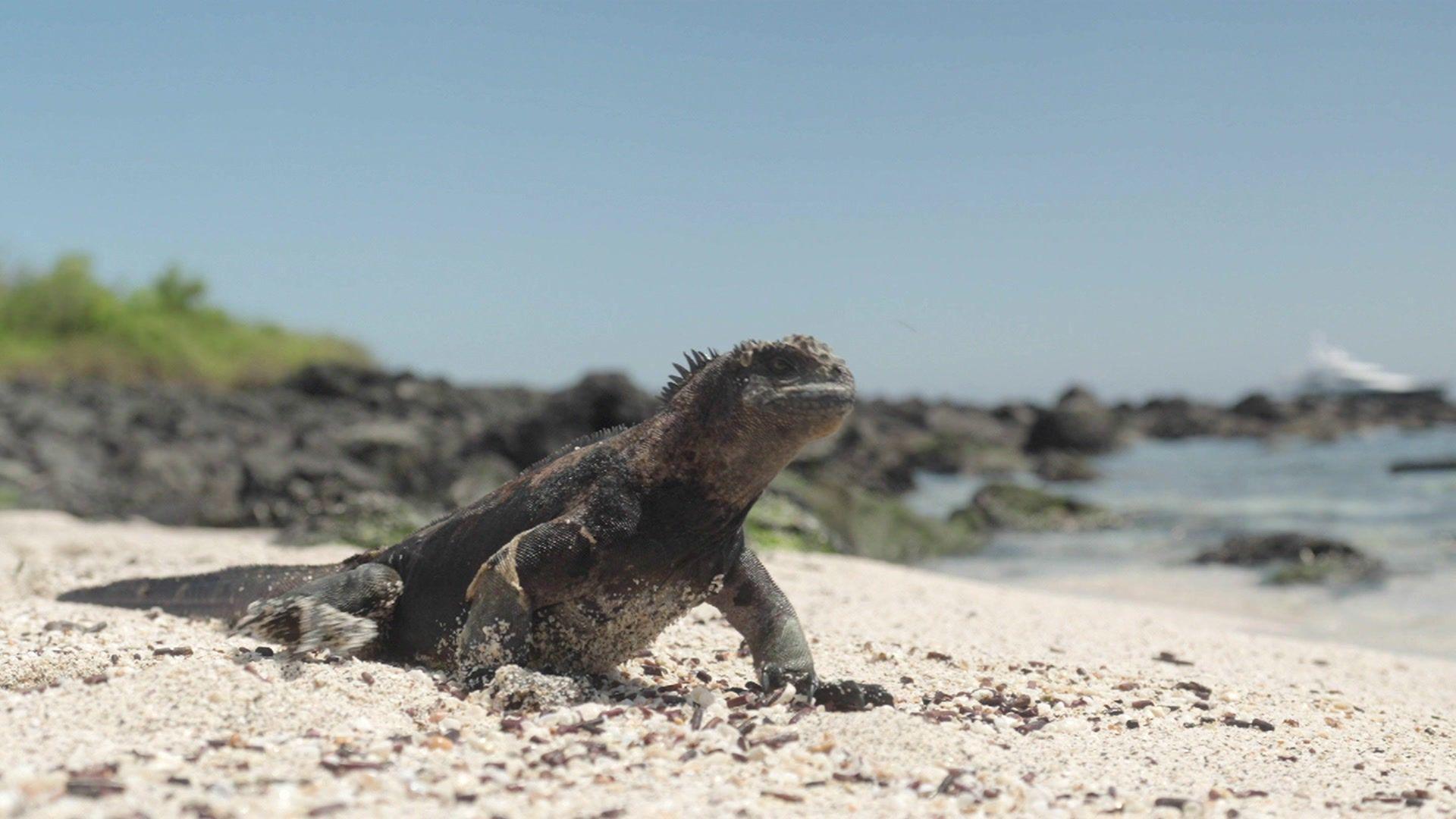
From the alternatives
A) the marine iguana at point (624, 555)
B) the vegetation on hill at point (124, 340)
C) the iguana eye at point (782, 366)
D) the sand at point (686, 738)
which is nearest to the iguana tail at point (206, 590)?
the sand at point (686, 738)

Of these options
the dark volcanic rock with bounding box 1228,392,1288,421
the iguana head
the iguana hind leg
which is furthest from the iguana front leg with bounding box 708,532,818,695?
the dark volcanic rock with bounding box 1228,392,1288,421

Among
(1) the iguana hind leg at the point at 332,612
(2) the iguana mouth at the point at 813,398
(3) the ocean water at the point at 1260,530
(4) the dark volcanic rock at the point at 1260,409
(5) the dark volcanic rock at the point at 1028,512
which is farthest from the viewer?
(4) the dark volcanic rock at the point at 1260,409

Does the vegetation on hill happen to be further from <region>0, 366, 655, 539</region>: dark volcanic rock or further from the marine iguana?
the marine iguana

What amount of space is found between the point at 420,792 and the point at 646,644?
1633 millimetres

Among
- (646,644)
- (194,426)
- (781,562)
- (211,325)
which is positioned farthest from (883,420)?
(646,644)

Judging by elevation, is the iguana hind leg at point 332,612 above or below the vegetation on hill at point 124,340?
below

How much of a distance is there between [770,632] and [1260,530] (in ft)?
51.7

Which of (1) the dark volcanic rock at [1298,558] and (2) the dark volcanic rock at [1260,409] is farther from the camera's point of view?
(2) the dark volcanic rock at [1260,409]

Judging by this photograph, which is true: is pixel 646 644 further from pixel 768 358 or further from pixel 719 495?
pixel 768 358

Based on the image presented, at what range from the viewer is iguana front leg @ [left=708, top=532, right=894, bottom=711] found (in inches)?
185

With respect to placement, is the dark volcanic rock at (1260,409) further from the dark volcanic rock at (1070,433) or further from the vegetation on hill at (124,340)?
the vegetation on hill at (124,340)

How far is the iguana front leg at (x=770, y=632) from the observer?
4.70m

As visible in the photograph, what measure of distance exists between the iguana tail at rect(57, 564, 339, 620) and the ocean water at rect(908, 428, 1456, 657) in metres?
8.06

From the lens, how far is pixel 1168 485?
27781mm
